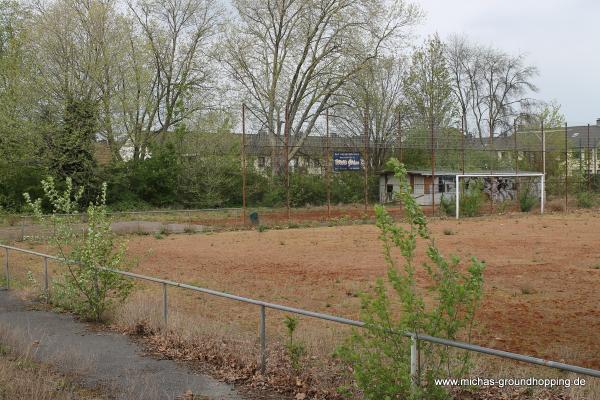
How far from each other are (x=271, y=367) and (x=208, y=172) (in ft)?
131

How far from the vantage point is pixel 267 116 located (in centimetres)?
5028

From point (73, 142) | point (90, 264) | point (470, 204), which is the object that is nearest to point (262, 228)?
point (470, 204)

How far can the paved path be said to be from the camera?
6797mm

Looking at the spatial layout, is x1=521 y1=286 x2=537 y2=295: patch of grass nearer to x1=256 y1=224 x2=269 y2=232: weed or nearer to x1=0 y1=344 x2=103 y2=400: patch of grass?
x1=0 y1=344 x2=103 y2=400: patch of grass

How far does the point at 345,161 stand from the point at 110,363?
97.2 ft

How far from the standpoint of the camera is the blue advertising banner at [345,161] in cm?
3653

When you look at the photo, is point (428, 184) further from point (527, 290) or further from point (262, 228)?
point (527, 290)

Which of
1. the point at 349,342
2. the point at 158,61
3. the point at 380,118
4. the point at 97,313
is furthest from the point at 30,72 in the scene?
the point at 349,342

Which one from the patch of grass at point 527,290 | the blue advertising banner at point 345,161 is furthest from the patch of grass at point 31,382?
the blue advertising banner at point 345,161

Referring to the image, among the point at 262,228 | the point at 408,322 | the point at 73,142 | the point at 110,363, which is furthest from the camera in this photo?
the point at 73,142

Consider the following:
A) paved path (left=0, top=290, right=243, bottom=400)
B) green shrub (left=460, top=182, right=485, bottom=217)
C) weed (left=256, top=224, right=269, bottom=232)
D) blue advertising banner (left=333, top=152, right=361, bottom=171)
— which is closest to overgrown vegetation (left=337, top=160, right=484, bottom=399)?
paved path (left=0, top=290, right=243, bottom=400)

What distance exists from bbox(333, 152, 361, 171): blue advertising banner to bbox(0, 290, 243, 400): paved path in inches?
1060

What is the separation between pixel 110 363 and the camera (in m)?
7.93

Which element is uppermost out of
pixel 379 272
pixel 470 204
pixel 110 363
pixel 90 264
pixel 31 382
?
pixel 90 264
